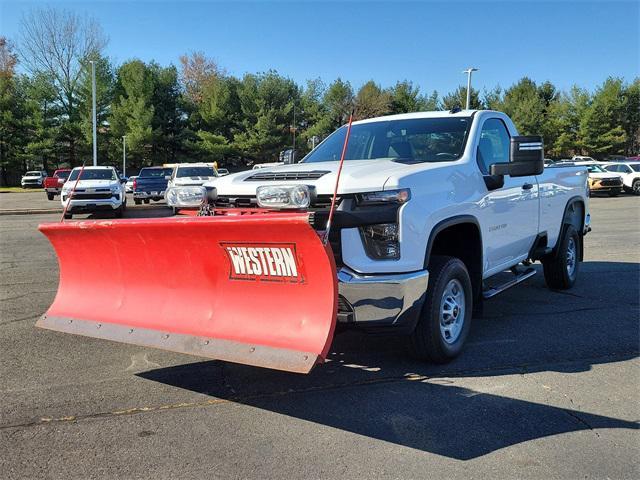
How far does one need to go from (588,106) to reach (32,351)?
211 ft

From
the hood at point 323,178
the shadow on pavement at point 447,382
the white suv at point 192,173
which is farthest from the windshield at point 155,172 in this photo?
the hood at point 323,178

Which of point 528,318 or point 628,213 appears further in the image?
point 628,213

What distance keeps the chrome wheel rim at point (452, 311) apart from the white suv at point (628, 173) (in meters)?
28.8

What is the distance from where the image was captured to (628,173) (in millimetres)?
30562

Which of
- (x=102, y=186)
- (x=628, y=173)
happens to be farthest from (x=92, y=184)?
(x=628, y=173)

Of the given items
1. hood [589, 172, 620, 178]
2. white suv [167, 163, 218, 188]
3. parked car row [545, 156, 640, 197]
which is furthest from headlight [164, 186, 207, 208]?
hood [589, 172, 620, 178]

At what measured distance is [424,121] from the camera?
5.71 metres

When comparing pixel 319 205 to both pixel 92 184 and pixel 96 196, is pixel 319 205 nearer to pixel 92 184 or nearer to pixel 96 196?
pixel 96 196

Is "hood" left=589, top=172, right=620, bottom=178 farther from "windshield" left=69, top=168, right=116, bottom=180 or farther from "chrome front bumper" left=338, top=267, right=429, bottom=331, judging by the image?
"chrome front bumper" left=338, top=267, right=429, bottom=331

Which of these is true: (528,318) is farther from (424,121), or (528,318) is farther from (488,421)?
(488,421)

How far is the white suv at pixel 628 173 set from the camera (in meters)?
30.3

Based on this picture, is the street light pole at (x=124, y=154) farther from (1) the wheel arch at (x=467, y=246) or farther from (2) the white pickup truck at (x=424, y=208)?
(1) the wheel arch at (x=467, y=246)

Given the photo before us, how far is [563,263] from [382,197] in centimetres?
428

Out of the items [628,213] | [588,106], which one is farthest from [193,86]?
[628,213]
